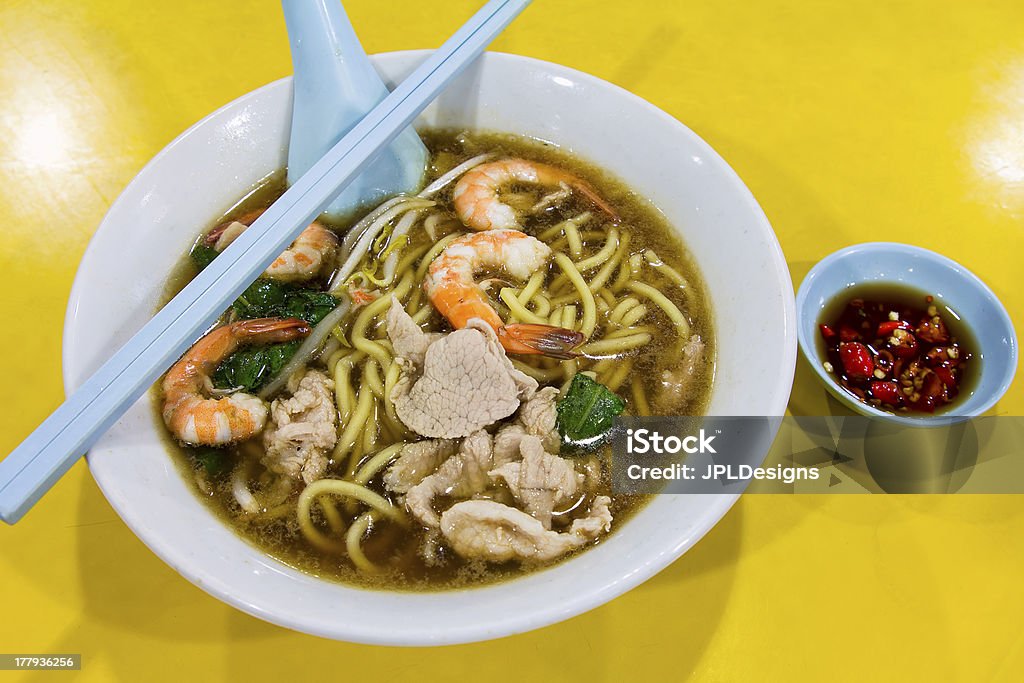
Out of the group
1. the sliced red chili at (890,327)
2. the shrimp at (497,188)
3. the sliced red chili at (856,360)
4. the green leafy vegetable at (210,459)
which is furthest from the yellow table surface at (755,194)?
the shrimp at (497,188)

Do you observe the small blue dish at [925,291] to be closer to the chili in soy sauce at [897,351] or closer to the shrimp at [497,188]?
the chili in soy sauce at [897,351]

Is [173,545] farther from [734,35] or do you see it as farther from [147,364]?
[734,35]

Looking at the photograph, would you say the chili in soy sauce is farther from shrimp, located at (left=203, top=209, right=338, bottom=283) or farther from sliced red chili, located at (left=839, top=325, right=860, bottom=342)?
shrimp, located at (left=203, top=209, right=338, bottom=283)

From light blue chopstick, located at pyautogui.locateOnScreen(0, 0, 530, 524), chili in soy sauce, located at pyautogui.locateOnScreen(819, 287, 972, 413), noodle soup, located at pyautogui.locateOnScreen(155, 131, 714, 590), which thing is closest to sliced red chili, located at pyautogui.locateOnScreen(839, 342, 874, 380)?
chili in soy sauce, located at pyautogui.locateOnScreen(819, 287, 972, 413)

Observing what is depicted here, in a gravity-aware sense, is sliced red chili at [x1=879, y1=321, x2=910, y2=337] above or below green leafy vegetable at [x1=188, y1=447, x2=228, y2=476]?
below

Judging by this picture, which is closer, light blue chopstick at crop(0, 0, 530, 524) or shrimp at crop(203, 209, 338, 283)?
light blue chopstick at crop(0, 0, 530, 524)

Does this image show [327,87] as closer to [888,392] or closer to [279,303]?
[279,303]

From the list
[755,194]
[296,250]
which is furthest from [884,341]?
[296,250]
